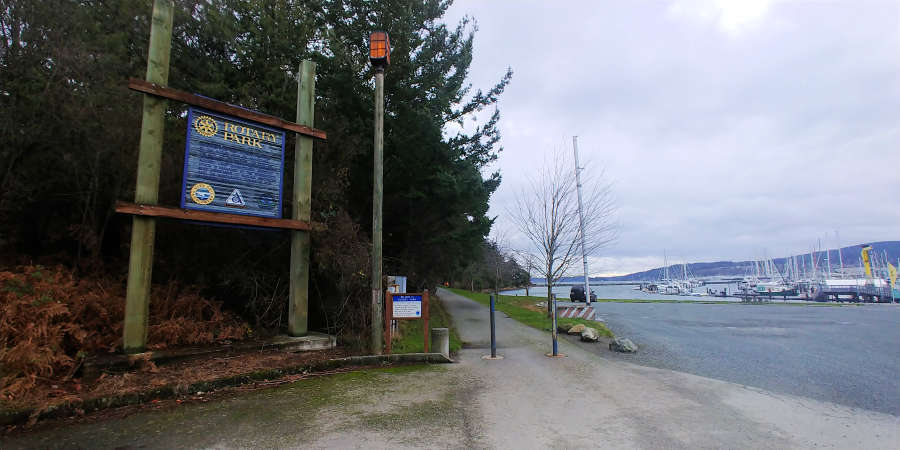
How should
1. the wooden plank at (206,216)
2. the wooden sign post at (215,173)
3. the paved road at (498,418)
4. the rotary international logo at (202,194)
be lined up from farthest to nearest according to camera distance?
the rotary international logo at (202,194) → the wooden sign post at (215,173) → the wooden plank at (206,216) → the paved road at (498,418)

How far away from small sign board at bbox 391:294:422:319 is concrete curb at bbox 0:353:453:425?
0.74 m

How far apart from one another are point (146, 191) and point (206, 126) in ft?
4.76

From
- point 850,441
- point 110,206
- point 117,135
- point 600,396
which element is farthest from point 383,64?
point 850,441

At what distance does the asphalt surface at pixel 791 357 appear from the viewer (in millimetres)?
6828

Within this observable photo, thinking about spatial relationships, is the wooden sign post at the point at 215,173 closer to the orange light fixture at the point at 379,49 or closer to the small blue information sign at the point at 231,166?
the small blue information sign at the point at 231,166

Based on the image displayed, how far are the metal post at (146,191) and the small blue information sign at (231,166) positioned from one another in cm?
45

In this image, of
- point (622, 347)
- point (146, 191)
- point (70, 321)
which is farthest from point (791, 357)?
point (70, 321)

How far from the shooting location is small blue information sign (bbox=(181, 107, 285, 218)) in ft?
23.4

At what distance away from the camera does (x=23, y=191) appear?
7.94m

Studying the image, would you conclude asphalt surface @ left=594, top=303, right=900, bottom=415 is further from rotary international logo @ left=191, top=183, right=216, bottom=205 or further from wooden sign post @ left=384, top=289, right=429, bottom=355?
rotary international logo @ left=191, top=183, right=216, bottom=205

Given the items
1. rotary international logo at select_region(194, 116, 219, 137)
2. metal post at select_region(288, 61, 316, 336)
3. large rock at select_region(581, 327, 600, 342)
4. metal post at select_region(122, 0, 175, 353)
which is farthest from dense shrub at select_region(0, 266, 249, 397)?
large rock at select_region(581, 327, 600, 342)

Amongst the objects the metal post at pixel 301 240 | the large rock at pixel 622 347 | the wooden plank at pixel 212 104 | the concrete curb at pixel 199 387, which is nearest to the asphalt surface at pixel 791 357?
the large rock at pixel 622 347

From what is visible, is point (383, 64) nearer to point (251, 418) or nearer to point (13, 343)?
point (251, 418)

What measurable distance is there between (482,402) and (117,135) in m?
8.15
